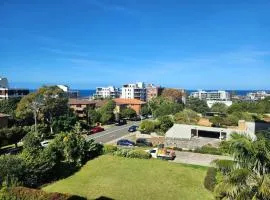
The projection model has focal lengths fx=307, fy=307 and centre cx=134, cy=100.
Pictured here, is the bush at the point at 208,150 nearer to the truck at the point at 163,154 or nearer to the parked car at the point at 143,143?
the truck at the point at 163,154

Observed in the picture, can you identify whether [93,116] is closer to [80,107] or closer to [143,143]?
[80,107]

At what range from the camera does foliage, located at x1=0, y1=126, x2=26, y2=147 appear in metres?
45.7

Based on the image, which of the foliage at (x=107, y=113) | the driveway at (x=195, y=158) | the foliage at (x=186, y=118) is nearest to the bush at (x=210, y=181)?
the driveway at (x=195, y=158)

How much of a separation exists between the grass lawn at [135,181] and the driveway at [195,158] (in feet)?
11.3

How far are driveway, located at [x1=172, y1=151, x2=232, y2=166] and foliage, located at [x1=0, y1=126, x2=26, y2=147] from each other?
24661 millimetres

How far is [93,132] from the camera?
62.3m

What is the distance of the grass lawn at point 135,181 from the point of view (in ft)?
82.5

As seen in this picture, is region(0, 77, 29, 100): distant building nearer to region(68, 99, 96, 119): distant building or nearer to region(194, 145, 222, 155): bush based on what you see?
region(68, 99, 96, 119): distant building

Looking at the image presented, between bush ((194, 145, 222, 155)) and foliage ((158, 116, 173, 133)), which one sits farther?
foliage ((158, 116, 173, 133))

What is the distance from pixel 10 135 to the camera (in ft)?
152

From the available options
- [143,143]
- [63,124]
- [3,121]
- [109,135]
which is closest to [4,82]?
[3,121]

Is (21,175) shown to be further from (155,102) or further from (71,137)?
(155,102)

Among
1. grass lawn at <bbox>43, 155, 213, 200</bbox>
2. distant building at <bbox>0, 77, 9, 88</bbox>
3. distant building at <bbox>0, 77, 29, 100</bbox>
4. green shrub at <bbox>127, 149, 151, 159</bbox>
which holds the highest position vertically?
distant building at <bbox>0, 77, 9, 88</bbox>

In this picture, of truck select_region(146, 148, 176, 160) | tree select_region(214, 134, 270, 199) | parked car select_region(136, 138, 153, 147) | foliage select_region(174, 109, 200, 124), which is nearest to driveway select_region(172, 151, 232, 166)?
→ truck select_region(146, 148, 176, 160)
